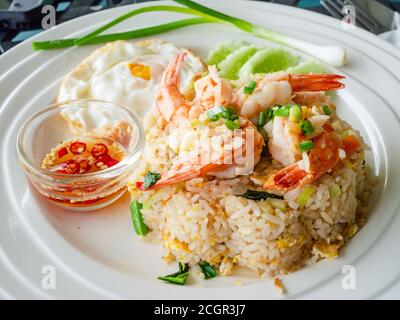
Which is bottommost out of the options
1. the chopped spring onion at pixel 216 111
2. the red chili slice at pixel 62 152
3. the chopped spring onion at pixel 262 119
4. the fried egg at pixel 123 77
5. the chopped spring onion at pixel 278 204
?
the red chili slice at pixel 62 152

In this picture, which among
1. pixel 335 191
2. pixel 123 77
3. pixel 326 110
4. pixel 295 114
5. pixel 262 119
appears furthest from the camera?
pixel 123 77

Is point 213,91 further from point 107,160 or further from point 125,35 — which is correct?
point 125,35

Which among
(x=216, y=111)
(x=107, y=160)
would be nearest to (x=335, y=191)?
(x=216, y=111)

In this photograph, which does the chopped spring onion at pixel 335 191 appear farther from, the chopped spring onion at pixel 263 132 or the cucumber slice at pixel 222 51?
the cucumber slice at pixel 222 51

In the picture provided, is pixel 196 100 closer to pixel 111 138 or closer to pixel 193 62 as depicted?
pixel 111 138

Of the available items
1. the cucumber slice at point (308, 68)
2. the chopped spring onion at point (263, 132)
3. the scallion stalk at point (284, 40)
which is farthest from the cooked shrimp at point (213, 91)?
the scallion stalk at point (284, 40)

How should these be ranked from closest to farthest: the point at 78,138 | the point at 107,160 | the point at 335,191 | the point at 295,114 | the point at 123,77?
the point at 295,114 < the point at 335,191 < the point at 107,160 < the point at 78,138 < the point at 123,77
